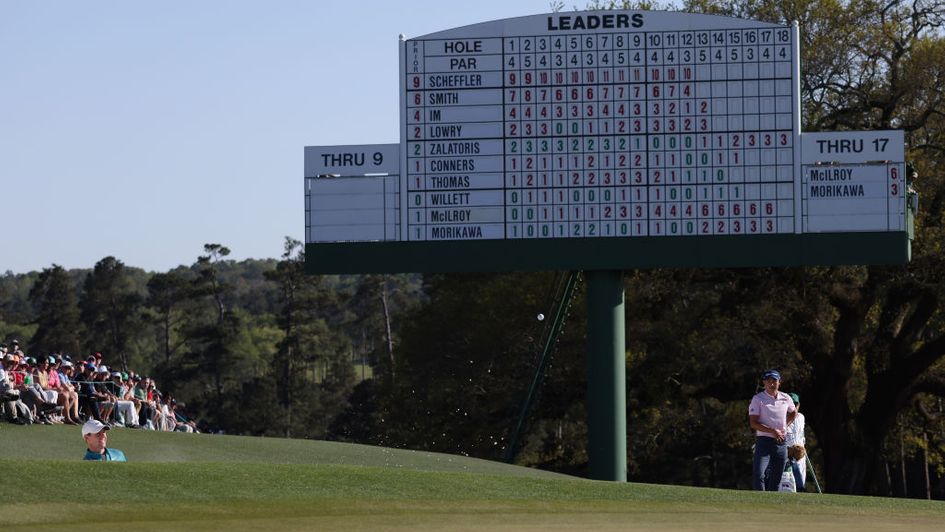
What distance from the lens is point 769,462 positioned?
58.5 feet

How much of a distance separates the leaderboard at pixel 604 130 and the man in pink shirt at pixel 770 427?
7364 mm

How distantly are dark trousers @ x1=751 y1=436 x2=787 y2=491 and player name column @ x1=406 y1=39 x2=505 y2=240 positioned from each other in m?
8.14

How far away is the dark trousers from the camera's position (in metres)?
17.7

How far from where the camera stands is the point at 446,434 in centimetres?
5006

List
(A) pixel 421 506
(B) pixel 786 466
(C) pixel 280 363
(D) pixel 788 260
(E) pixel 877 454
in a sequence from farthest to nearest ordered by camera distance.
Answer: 1. (C) pixel 280 363
2. (E) pixel 877 454
3. (D) pixel 788 260
4. (B) pixel 786 466
5. (A) pixel 421 506

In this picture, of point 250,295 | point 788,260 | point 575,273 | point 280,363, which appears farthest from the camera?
point 250,295

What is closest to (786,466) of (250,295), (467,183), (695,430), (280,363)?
(467,183)

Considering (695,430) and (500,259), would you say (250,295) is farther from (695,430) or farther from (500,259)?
(500,259)

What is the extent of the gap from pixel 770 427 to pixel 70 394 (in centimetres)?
1262

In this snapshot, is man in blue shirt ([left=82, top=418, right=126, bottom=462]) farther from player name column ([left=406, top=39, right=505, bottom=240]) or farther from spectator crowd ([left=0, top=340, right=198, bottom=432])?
player name column ([left=406, top=39, right=505, bottom=240])

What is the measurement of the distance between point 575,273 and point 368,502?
13.2m

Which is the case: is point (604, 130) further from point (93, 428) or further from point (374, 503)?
point (93, 428)

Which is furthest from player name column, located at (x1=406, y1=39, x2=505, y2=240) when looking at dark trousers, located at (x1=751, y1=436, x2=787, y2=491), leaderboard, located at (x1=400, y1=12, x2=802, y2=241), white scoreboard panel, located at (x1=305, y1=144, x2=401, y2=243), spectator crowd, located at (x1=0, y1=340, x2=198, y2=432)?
dark trousers, located at (x1=751, y1=436, x2=787, y2=491)

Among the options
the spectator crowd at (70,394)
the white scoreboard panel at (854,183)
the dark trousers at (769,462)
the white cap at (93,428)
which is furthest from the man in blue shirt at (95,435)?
the white scoreboard panel at (854,183)
